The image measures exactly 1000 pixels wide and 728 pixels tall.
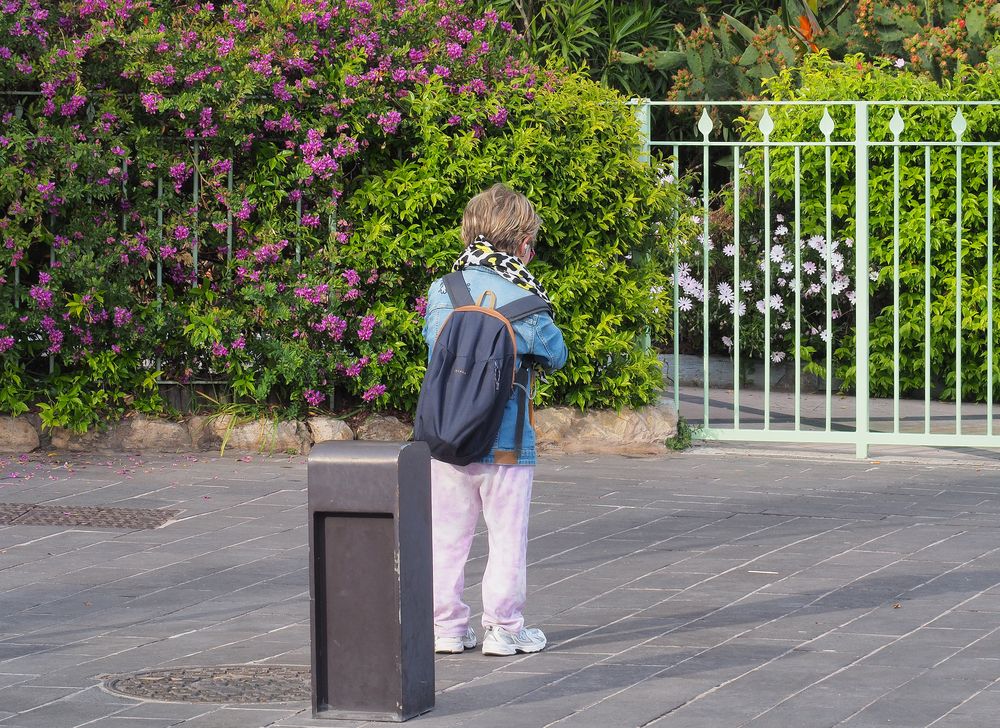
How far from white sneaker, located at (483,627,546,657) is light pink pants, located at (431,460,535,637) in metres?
0.03

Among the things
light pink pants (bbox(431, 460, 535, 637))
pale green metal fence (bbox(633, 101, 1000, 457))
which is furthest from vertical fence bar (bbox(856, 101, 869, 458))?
light pink pants (bbox(431, 460, 535, 637))

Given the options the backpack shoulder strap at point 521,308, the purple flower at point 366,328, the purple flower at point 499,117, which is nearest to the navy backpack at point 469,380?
the backpack shoulder strap at point 521,308

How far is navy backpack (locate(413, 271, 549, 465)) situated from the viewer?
17.4 feet

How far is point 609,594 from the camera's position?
21.4 feet

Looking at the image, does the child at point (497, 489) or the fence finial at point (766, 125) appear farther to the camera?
the fence finial at point (766, 125)

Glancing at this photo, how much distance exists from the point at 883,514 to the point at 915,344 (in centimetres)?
500

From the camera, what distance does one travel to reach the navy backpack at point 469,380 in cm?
530

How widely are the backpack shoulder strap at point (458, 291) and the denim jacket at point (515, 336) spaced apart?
0.05ft

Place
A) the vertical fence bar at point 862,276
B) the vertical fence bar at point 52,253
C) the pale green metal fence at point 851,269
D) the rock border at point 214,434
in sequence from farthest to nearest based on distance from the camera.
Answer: the pale green metal fence at point 851,269, the vertical fence bar at point 862,276, the rock border at point 214,434, the vertical fence bar at point 52,253

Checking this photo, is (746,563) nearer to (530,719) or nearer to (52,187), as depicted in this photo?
(530,719)

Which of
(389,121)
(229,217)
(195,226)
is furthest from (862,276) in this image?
(195,226)

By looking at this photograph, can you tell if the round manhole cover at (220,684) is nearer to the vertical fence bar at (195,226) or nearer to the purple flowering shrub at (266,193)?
the purple flowering shrub at (266,193)

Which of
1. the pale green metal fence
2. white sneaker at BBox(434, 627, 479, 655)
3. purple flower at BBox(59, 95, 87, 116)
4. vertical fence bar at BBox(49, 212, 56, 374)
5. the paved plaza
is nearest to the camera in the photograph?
the paved plaza

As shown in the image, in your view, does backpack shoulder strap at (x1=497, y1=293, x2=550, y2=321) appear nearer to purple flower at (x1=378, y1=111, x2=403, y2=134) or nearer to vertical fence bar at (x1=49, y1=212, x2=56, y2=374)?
purple flower at (x1=378, y1=111, x2=403, y2=134)
